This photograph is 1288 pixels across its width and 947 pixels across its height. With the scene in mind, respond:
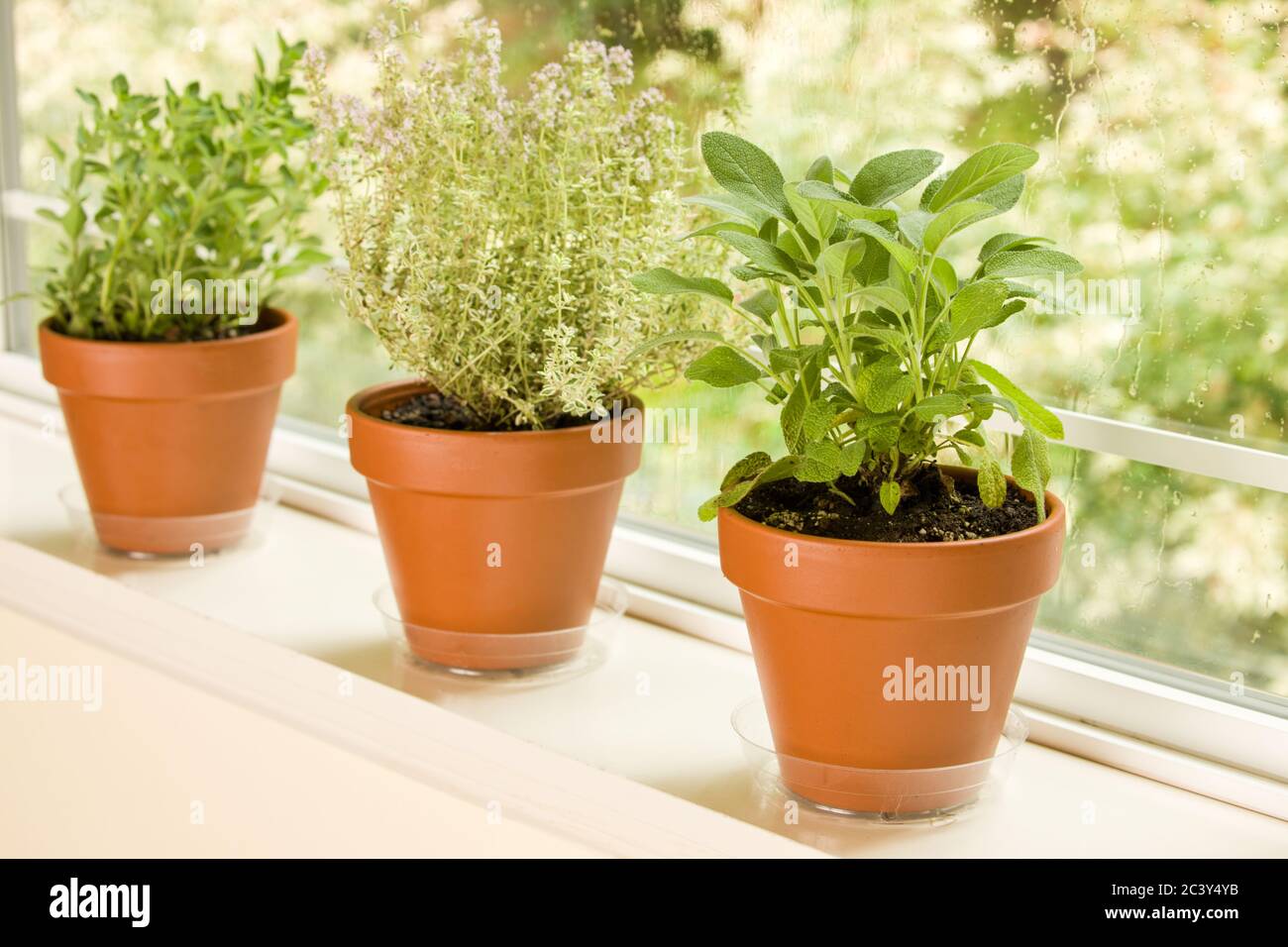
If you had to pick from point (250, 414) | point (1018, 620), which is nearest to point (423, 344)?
point (250, 414)

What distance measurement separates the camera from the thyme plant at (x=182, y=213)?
4.58 ft

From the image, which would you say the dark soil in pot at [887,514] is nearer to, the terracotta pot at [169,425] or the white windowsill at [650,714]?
the white windowsill at [650,714]

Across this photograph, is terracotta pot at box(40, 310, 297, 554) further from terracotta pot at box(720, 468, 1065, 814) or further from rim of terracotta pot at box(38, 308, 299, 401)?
terracotta pot at box(720, 468, 1065, 814)

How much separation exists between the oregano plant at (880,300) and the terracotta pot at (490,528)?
19cm

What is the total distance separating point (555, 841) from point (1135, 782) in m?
0.45

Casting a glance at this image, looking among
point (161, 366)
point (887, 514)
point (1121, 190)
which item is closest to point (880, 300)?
point (887, 514)

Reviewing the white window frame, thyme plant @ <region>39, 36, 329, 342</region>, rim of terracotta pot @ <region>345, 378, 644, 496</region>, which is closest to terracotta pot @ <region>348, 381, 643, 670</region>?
rim of terracotta pot @ <region>345, 378, 644, 496</region>

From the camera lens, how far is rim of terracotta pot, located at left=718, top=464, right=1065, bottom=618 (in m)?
0.90

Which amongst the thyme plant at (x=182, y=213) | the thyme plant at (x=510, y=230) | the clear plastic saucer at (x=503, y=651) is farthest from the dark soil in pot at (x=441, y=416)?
the thyme plant at (x=182, y=213)

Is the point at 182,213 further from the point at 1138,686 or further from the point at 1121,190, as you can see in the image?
the point at 1138,686

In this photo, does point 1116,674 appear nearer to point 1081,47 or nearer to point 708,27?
point 1081,47

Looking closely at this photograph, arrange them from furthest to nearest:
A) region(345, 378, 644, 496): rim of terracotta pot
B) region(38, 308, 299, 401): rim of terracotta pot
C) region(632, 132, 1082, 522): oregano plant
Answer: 1. region(38, 308, 299, 401): rim of terracotta pot
2. region(345, 378, 644, 496): rim of terracotta pot
3. region(632, 132, 1082, 522): oregano plant

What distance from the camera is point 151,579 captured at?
143cm

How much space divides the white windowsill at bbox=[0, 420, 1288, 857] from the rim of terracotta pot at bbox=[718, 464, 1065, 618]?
0.18m
